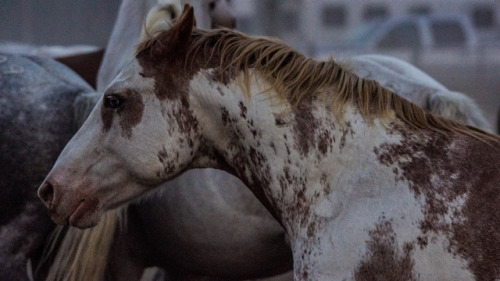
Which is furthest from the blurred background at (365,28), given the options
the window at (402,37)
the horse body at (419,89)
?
the horse body at (419,89)

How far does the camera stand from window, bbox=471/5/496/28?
25.0m

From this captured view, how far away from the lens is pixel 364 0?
87.4 ft

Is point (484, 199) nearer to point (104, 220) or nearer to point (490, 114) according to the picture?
point (104, 220)

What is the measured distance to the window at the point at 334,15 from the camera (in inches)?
1061

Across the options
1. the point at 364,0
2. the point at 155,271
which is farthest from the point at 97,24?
the point at 155,271

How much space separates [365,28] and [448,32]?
180 cm

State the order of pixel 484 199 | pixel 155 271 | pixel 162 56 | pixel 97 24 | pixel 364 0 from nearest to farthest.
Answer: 1. pixel 484 199
2. pixel 162 56
3. pixel 155 271
4. pixel 97 24
5. pixel 364 0

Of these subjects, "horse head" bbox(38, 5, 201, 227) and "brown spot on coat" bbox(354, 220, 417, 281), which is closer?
"brown spot on coat" bbox(354, 220, 417, 281)

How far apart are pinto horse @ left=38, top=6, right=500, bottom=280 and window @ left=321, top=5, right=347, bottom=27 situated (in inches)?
957

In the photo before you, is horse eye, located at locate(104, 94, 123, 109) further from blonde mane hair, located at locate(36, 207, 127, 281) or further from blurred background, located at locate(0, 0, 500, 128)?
blurred background, located at locate(0, 0, 500, 128)

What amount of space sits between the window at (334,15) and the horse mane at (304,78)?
79.8 ft

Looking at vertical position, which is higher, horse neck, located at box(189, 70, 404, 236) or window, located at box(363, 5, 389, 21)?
horse neck, located at box(189, 70, 404, 236)

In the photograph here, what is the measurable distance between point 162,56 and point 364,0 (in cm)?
2436

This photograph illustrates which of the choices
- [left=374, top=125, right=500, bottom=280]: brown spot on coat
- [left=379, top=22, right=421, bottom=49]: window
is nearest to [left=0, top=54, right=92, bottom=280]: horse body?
[left=374, top=125, right=500, bottom=280]: brown spot on coat
